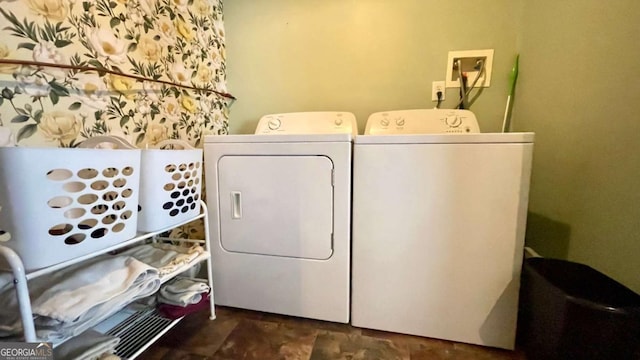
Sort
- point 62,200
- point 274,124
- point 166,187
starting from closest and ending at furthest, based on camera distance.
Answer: point 62,200
point 166,187
point 274,124

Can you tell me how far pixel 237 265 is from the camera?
55.0 inches

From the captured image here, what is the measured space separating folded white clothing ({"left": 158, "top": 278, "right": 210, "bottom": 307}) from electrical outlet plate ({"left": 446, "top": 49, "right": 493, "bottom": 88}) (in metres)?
1.74

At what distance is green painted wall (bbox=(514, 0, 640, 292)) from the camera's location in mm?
938

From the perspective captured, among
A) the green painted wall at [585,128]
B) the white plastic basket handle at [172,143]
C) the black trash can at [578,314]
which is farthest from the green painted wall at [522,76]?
the white plastic basket handle at [172,143]

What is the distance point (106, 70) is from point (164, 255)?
0.80 meters

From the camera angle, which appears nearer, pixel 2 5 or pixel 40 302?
pixel 40 302

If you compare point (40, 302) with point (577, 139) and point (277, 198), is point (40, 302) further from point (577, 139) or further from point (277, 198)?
point (577, 139)

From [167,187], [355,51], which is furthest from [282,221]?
[355,51]

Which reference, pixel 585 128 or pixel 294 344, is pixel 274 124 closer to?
pixel 294 344

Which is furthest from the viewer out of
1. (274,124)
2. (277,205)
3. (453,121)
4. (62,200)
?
(274,124)

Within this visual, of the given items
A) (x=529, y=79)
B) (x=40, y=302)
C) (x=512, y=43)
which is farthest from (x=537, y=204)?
(x=40, y=302)

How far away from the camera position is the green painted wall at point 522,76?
98 cm

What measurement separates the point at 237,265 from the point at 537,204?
1.57 m

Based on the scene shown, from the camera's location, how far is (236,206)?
4.47 ft
